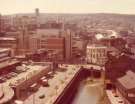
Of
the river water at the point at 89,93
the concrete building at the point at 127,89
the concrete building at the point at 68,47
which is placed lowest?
the river water at the point at 89,93

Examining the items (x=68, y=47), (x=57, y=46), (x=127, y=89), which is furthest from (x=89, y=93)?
(x=68, y=47)

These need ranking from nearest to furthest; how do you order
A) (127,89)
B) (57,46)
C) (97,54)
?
1. (127,89)
2. (97,54)
3. (57,46)

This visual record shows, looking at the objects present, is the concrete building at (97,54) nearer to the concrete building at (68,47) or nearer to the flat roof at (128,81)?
the concrete building at (68,47)

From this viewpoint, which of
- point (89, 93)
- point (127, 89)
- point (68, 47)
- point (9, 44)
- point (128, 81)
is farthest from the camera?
point (9, 44)

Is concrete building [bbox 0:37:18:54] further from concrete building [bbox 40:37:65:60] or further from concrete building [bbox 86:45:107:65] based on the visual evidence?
concrete building [bbox 86:45:107:65]

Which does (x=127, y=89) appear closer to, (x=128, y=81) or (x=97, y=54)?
(x=128, y=81)

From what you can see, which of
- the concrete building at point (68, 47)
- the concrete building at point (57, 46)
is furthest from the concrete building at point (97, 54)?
the concrete building at point (57, 46)

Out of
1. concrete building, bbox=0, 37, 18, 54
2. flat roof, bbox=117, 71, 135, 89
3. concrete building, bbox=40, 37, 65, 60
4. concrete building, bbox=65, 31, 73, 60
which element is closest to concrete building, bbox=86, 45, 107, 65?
concrete building, bbox=65, 31, 73, 60
